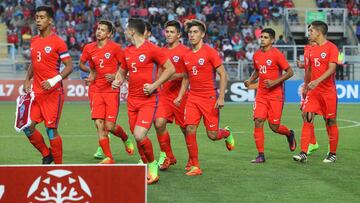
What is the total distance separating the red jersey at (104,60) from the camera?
1227 centimetres

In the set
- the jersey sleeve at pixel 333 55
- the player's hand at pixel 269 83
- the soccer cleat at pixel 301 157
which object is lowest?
the soccer cleat at pixel 301 157

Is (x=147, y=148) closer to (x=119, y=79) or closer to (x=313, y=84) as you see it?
(x=119, y=79)

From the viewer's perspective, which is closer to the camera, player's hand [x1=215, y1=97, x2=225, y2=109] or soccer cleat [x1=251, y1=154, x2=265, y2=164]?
player's hand [x1=215, y1=97, x2=225, y2=109]

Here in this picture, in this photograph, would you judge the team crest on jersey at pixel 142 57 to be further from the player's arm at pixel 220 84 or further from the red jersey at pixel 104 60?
the red jersey at pixel 104 60

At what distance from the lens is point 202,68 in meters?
11.3

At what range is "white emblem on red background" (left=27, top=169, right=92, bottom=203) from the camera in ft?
19.9

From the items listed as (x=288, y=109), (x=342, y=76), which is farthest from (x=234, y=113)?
(x=342, y=76)

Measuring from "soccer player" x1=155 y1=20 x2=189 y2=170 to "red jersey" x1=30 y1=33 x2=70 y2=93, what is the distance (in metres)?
1.62

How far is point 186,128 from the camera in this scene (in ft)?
37.1

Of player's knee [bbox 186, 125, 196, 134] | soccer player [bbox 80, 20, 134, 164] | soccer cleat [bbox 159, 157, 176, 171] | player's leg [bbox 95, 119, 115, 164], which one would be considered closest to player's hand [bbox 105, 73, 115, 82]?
soccer player [bbox 80, 20, 134, 164]

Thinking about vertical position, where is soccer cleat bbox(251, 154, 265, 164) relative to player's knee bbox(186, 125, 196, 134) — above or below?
below

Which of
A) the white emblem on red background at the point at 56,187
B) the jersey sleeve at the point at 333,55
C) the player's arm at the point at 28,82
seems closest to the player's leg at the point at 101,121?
the player's arm at the point at 28,82

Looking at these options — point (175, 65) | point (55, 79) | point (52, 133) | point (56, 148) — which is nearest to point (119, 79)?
point (55, 79)

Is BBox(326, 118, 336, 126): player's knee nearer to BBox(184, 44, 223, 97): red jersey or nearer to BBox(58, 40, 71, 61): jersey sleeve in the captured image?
BBox(184, 44, 223, 97): red jersey
